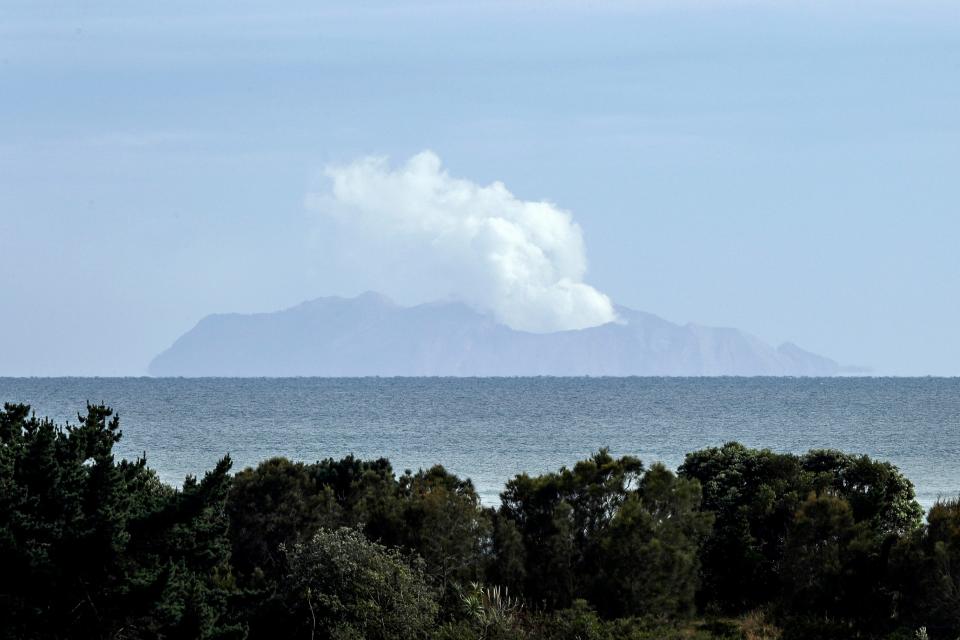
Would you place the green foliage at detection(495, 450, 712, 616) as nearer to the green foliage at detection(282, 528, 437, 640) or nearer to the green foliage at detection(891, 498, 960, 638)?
the green foliage at detection(282, 528, 437, 640)

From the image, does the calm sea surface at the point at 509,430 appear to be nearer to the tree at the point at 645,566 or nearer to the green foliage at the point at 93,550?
the tree at the point at 645,566

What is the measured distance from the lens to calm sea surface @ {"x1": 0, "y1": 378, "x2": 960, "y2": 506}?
74.3m

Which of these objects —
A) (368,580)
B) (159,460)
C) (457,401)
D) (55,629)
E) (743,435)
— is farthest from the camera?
(457,401)

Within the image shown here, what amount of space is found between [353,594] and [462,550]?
3.82 m

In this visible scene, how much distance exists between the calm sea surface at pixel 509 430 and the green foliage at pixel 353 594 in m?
24.2

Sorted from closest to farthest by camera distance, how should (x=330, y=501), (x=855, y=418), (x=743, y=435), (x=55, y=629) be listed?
(x=55, y=629) → (x=330, y=501) → (x=743, y=435) → (x=855, y=418)

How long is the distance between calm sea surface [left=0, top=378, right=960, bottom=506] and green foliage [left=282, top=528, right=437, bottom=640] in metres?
24.2

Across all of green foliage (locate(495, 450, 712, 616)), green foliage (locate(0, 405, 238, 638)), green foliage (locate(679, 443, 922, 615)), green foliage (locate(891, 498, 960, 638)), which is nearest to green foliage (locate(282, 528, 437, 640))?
green foliage (locate(0, 405, 238, 638))

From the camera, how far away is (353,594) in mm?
26219

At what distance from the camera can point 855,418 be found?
412 ft

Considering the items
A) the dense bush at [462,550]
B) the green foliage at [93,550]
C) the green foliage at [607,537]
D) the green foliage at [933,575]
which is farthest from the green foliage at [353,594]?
the green foliage at [933,575]

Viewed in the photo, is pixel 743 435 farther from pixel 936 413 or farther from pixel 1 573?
pixel 1 573

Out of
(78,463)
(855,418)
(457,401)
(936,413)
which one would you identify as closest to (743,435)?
(855,418)

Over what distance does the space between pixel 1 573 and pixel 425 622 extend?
7.80m
